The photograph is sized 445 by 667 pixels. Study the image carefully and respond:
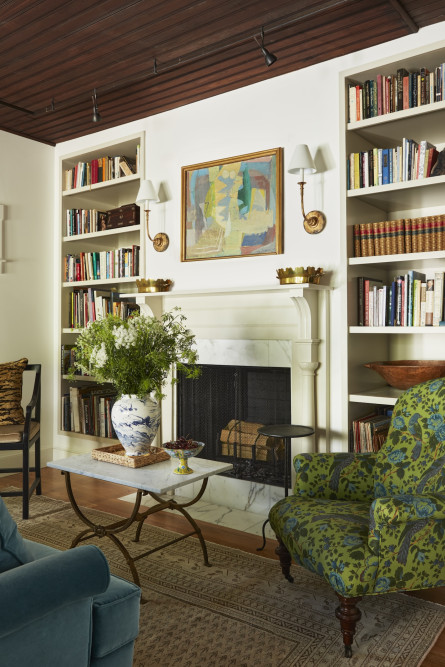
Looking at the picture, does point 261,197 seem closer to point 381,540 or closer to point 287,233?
point 287,233

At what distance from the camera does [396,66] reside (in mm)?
3066

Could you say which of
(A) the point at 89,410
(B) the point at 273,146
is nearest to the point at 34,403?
(A) the point at 89,410

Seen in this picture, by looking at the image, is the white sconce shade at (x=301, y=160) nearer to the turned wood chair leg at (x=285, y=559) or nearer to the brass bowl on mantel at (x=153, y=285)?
the brass bowl on mantel at (x=153, y=285)

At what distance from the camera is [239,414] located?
3818 millimetres

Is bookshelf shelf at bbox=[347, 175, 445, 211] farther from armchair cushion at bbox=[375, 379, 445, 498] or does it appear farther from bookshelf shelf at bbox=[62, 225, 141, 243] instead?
bookshelf shelf at bbox=[62, 225, 141, 243]

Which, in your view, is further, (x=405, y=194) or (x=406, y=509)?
(x=405, y=194)

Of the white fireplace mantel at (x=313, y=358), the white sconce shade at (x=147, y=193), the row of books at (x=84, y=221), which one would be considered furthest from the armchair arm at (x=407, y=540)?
the row of books at (x=84, y=221)

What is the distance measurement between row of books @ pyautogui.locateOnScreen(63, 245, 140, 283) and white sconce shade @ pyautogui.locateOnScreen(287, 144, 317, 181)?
1560mm

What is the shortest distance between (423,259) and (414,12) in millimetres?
1247

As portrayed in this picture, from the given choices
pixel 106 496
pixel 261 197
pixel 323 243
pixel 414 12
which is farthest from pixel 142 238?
pixel 414 12

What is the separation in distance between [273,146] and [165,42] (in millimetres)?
899

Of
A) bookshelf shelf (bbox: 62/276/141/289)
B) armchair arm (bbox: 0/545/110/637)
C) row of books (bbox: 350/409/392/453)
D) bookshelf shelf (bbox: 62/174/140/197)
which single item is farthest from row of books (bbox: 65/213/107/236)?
armchair arm (bbox: 0/545/110/637)

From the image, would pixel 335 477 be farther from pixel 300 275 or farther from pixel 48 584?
pixel 48 584

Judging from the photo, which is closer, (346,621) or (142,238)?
(346,621)
